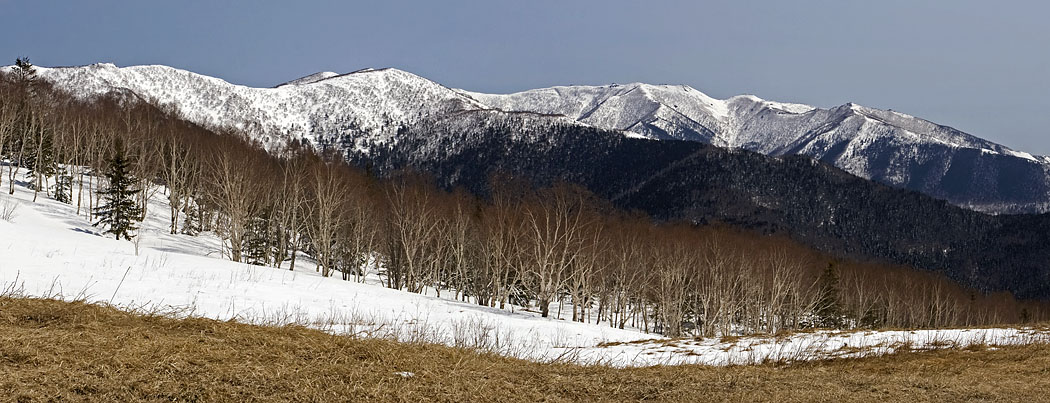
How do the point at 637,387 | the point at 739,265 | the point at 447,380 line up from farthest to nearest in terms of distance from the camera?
the point at 739,265 < the point at 637,387 < the point at 447,380

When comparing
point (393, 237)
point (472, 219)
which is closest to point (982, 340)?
point (393, 237)

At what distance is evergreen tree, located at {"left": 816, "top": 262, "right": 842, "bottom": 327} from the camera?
62.1 metres

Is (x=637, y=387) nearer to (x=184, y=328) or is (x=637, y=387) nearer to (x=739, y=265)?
(x=184, y=328)

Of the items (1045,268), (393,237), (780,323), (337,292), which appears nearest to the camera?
(337,292)

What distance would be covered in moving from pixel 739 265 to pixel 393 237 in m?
29.3

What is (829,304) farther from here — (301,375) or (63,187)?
(63,187)

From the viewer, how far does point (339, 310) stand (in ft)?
70.9

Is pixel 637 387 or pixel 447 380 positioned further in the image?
pixel 637 387

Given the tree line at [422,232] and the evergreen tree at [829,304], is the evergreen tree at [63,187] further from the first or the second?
the evergreen tree at [829,304]

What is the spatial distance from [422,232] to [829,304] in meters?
39.1

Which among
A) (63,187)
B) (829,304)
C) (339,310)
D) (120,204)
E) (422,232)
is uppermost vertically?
(63,187)

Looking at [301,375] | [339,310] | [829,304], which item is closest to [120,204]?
[339,310]

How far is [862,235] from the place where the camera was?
192m

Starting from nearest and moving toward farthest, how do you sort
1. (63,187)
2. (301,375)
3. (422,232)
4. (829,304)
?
(301,375), (422,232), (63,187), (829,304)
